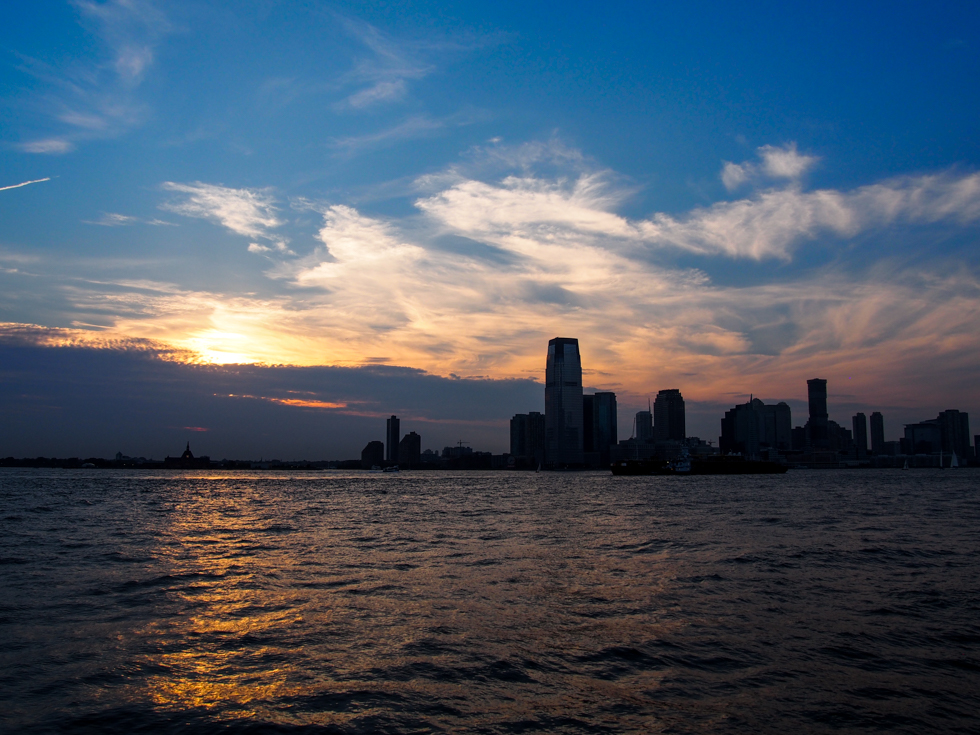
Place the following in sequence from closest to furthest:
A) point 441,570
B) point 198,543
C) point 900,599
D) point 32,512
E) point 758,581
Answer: point 900,599, point 758,581, point 441,570, point 198,543, point 32,512

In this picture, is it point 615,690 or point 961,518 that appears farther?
point 961,518

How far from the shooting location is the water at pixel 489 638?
12.7m

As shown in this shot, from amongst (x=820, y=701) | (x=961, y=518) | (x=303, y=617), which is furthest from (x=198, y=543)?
(x=961, y=518)

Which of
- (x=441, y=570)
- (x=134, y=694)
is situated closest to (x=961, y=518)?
(x=441, y=570)

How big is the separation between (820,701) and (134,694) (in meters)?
14.8

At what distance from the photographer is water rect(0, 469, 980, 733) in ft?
41.6

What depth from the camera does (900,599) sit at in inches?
933

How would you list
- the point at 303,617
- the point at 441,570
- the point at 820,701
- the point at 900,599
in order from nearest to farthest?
1. the point at 820,701
2. the point at 303,617
3. the point at 900,599
4. the point at 441,570

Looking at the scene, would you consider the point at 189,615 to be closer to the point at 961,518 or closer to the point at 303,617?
the point at 303,617

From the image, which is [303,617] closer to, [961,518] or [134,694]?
[134,694]

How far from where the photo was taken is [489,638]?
1788 centimetres

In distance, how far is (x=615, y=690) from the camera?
A: 14008mm

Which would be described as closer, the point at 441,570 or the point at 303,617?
the point at 303,617

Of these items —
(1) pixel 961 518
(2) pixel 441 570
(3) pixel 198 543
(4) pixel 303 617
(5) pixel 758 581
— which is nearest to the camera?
(4) pixel 303 617
